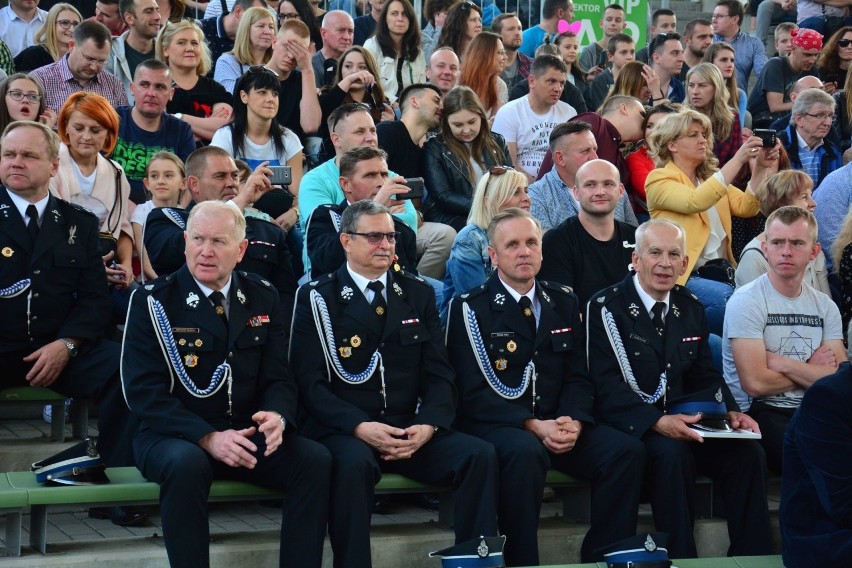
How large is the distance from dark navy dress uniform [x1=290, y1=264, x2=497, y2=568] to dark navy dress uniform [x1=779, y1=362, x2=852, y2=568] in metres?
1.34

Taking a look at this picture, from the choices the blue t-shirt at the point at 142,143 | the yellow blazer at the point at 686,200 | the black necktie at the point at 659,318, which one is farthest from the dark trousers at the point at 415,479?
the blue t-shirt at the point at 142,143

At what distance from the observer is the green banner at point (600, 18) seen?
11922mm

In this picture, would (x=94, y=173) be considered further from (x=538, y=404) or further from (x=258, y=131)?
(x=538, y=404)

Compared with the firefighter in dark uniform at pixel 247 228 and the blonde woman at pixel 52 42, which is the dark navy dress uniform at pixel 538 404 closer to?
the firefighter in dark uniform at pixel 247 228

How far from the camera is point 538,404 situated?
580 cm

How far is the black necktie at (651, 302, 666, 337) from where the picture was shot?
593 cm

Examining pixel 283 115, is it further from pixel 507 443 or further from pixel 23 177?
pixel 507 443

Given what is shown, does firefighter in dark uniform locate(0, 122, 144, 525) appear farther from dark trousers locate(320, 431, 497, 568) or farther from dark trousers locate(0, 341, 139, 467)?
dark trousers locate(320, 431, 497, 568)

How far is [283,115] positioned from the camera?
339 inches

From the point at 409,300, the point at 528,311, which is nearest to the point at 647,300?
the point at 528,311

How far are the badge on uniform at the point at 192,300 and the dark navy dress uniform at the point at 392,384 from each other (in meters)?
0.50

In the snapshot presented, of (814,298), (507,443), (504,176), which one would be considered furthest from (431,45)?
(507,443)

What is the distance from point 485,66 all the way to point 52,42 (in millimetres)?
2952

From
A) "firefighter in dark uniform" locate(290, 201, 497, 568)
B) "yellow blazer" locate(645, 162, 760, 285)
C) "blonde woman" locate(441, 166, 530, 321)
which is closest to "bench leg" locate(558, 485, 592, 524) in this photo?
"firefighter in dark uniform" locate(290, 201, 497, 568)
